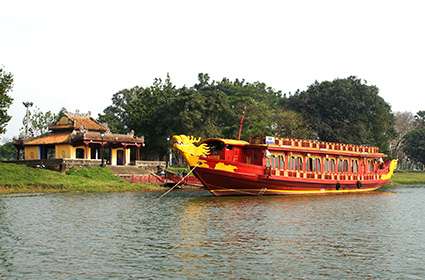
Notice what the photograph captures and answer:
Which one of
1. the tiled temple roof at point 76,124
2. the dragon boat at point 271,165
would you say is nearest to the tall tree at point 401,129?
the dragon boat at point 271,165

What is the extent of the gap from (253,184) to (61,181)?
16.6m

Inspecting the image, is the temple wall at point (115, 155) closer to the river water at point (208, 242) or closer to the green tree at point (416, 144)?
the river water at point (208, 242)

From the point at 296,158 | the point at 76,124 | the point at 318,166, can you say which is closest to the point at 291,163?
the point at 296,158

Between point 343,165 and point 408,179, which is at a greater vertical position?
point 343,165

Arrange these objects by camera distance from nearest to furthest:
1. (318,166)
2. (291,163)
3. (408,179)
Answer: (291,163) < (318,166) < (408,179)

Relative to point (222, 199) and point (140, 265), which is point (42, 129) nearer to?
point (222, 199)

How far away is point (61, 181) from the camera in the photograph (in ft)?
152

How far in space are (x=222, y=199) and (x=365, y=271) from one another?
23414mm

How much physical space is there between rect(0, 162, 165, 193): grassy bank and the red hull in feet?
35.7

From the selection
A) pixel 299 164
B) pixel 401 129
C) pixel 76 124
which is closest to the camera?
pixel 299 164

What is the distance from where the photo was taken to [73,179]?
4788 centimetres

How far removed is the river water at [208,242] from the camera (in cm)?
1520

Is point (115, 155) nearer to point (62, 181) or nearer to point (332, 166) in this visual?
point (62, 181)

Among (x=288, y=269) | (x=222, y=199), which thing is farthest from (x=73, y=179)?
(x=288, y=269)
